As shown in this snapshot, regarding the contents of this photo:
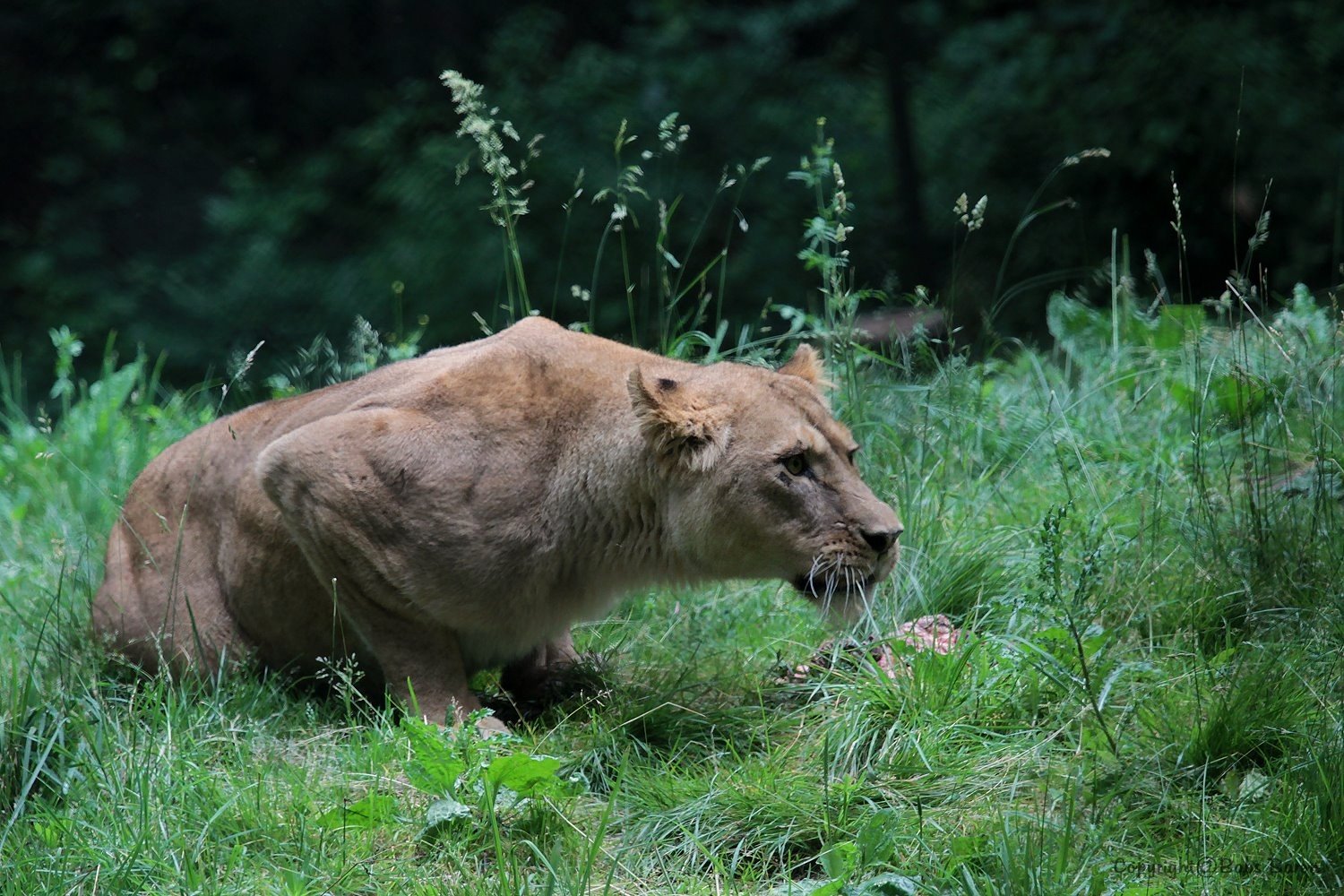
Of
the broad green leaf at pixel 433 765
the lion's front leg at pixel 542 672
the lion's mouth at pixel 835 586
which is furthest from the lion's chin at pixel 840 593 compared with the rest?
the broad green leaf at pixel 433 765

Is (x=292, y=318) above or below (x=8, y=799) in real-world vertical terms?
below

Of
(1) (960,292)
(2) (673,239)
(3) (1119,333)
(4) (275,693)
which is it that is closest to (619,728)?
(4) (275,693)

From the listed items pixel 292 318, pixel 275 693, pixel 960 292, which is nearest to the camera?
pixel 275 693

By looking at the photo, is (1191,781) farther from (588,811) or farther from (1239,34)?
(1239,34)

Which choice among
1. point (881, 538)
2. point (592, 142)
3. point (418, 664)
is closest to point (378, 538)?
point (418, 664)

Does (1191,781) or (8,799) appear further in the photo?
(8,799)

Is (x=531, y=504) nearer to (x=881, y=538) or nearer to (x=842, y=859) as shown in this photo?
(x=881, y=538)

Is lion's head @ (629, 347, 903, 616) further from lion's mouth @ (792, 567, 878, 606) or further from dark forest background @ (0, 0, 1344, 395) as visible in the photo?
dark forest background @ (0, 0, 1344, 395)

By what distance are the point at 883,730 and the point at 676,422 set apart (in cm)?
95

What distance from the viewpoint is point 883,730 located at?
142 inches

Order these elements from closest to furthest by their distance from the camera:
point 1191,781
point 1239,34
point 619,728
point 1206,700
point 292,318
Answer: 1. point 1191,781
2. point 1206,700
3. point 619,728
4. point 1239,34
5. point 292,318

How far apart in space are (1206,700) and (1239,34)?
8.23 m

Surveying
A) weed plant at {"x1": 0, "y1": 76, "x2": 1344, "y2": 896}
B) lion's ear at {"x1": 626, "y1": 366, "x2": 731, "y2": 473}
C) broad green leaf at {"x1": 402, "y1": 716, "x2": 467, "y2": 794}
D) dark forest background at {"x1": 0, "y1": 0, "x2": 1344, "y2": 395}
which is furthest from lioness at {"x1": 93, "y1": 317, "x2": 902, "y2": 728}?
dark forest background at {"x1": 0, "y1": 0, "x2": 1344, "y2": 395}

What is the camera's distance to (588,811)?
3410 mm
